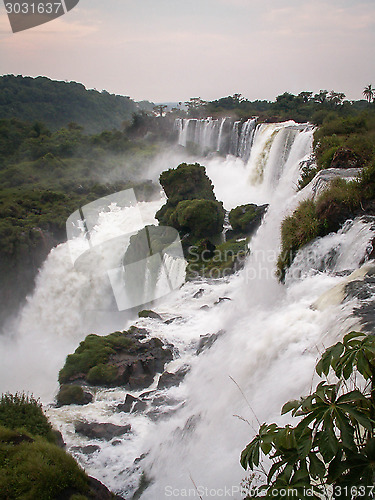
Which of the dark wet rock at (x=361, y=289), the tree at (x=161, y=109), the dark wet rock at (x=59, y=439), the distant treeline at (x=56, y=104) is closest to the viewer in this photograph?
the dark wet rock at (x=361, y=289)

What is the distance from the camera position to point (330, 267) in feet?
21.9

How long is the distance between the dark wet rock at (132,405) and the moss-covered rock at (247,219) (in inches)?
365

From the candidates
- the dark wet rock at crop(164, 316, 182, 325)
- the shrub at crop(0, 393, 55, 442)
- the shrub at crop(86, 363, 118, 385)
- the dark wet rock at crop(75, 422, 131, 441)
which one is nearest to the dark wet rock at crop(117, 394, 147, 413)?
the dark wet rock at crop(75, 422, 131, 441)

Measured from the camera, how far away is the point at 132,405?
21.3 ft

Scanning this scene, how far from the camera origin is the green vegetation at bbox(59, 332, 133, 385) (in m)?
7.70

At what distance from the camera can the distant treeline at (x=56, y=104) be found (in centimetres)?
6009

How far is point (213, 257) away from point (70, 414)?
304 inches

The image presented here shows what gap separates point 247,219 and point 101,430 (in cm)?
1044

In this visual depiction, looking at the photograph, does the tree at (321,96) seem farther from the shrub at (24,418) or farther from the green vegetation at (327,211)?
the shrub at (24,418)

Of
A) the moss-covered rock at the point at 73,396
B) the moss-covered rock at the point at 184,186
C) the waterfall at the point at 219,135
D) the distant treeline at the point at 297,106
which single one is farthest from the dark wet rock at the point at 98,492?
the waterfall at the point at 219,135

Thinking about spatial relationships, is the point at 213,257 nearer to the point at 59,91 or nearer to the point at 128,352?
the point at 128,352

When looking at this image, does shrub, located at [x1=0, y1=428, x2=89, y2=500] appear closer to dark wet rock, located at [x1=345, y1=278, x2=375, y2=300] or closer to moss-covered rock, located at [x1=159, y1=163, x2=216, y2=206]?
dark wet rock, located at [x1=345, y1=278, x2=375, y2=300]

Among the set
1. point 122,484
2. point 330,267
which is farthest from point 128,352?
point 330,267

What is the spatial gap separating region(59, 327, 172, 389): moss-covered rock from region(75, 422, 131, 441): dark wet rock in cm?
130
